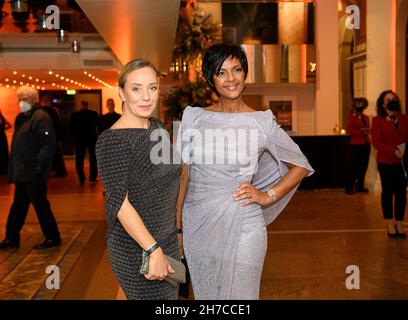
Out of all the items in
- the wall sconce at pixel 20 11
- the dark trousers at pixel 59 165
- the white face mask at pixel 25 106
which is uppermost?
the wall sconce at pixel 20 11

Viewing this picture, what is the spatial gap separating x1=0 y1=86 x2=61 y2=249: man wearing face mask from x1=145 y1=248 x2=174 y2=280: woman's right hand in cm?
→ 402

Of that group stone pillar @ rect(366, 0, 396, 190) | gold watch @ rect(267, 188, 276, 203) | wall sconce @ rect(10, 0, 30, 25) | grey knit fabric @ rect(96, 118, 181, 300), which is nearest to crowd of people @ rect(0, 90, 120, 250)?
wall sconce @ rect(10, 0, 30, 25)

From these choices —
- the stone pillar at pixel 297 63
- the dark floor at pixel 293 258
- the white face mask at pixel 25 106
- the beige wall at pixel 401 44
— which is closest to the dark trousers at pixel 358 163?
the dark floor at pixel 293 258

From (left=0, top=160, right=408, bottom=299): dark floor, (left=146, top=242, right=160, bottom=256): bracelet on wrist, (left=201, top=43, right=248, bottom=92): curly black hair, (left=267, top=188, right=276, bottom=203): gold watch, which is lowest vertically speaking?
(left=0, top=160, right=408, bottom=299): dark floor

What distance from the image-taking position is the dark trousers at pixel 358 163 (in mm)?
9570

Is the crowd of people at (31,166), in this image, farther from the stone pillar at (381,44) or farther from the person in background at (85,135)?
the stone pillar at (381,44)

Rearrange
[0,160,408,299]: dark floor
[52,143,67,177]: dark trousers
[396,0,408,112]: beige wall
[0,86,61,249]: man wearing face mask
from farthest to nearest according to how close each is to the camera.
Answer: [52,143,67,177]: dark trousers, [396,0,408,112]: beige wall, [0,86,61,249]: man wearing face mask, [0,160,408,299]: dark floor

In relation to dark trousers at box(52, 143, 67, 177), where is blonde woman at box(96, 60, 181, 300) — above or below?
above

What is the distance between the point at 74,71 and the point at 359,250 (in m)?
8.29

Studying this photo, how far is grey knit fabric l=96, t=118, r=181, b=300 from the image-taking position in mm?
1931

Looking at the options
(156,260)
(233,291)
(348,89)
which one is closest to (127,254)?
(156,260)

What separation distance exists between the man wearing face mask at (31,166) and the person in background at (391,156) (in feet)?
10.8

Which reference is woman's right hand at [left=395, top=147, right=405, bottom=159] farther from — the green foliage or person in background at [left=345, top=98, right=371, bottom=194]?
person in background at [left=345, top=98, right=371, bottom=194]

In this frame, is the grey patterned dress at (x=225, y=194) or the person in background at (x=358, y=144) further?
the person in background at (x=358, y=144)
